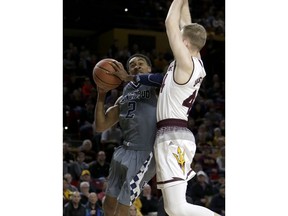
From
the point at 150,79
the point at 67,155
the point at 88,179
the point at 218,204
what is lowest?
the point at 218,204

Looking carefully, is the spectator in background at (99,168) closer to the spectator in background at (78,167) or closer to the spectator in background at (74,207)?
the spectator in background at (78,167)

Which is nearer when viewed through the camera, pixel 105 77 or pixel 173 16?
pixel 173 16

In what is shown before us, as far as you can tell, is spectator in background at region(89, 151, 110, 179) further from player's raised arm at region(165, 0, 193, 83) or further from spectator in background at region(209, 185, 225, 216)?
player's raised arm at region(165, 0, 193, 83)

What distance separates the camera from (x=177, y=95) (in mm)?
5598

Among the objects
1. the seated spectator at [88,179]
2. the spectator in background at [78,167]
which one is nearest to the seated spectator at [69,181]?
the seated spectator at [88,179]

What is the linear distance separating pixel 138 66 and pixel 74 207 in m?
4.44

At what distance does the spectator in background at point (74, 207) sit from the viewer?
10.1 metres

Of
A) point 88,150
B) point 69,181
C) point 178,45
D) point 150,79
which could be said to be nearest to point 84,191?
point 69,181

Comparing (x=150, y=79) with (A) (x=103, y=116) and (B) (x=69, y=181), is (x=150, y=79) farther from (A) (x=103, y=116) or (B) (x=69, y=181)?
(B) (x=69, y=181)
